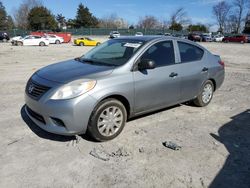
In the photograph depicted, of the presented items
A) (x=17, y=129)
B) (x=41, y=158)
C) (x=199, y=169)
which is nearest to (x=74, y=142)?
(x=41, y=158)

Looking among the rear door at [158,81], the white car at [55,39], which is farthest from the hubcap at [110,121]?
the white car at [55,39]

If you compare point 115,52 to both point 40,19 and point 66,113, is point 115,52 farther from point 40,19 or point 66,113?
point 40,19

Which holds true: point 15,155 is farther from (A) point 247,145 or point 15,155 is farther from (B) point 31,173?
(A) point 247,145

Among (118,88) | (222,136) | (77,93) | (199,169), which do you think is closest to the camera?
(199,169)

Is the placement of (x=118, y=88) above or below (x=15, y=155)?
above

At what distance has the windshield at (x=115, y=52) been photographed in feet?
15.1

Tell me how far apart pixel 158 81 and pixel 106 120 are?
1.25 metres

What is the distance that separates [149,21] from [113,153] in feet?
350

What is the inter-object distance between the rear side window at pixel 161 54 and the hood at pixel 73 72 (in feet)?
2.77

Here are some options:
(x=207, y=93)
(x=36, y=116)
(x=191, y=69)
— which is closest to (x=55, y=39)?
(x=207, y=93)

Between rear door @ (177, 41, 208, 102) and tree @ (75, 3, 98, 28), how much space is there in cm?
8096

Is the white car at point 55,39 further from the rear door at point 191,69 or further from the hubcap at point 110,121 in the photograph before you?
the hubcap at point 110,121

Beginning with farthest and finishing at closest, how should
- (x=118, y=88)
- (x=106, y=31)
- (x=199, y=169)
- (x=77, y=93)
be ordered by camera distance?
1. (x=106, y=31)
2. (x=118, y=88)
3. (x=77, y=93)
4. (x=199, y=169)

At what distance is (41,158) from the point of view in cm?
369
